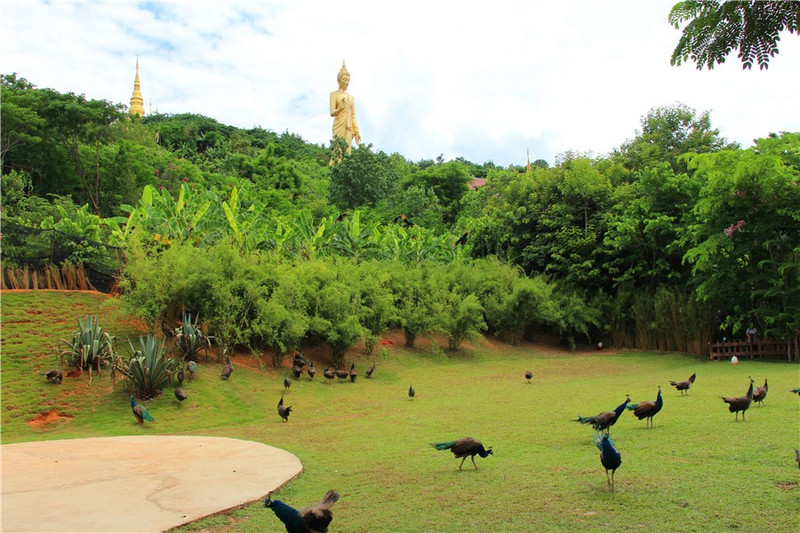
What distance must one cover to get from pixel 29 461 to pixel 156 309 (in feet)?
23.7

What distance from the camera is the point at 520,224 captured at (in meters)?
28.0

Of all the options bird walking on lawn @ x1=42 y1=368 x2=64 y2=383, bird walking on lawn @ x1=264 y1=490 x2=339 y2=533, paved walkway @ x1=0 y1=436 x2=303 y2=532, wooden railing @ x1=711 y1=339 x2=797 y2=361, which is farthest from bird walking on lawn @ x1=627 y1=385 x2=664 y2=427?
wooden railing @ x1=711 y1=339 x2=797 y2=361

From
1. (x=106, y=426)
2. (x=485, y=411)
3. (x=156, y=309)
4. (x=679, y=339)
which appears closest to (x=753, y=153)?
(x=679, y=339)

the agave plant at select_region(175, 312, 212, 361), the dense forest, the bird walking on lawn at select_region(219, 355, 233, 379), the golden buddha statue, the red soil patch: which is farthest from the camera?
the golden buddha statue

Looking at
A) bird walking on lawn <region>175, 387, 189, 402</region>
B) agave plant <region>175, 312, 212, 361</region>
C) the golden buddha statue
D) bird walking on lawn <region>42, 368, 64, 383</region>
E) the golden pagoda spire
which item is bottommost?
bird walking on lawn <region>175, 387, 189, 402</region>

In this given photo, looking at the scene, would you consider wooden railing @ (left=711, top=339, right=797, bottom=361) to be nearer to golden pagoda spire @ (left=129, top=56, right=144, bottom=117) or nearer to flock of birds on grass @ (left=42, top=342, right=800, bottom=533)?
flock of birds on grass @ (left=42, top=342, right=800, bottom=533)

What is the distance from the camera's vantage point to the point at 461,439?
6.44 metres

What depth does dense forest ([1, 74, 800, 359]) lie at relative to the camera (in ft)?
53.9

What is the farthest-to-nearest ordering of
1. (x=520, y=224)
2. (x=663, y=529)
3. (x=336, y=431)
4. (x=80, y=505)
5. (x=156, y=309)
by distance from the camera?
(x=520, y=224), (x=156, y=309), (x=336, y=431), (x=80, y=505), (x=663, y=529)

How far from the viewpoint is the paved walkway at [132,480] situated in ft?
16.7

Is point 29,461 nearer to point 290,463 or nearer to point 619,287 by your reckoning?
point 290,463

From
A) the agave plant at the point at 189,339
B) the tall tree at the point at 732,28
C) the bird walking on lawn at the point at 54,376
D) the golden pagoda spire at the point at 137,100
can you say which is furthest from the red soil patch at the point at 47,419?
the golden pagoda spire at the point at 137,100

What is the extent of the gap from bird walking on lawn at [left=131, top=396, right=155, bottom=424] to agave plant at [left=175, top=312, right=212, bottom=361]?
3311 millimetres

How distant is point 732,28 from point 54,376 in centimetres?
1211
